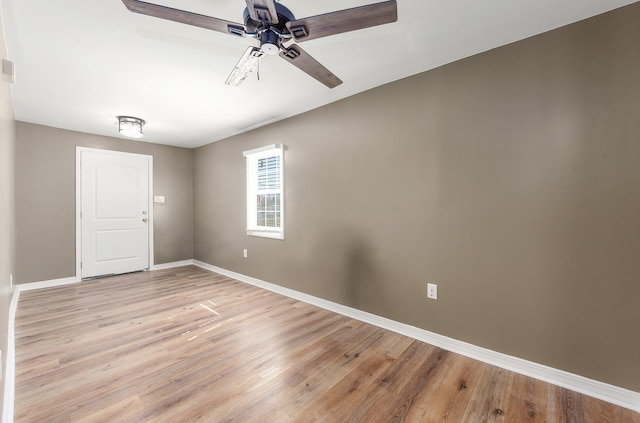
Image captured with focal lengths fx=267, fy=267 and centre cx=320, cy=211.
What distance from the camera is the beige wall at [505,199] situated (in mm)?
1574

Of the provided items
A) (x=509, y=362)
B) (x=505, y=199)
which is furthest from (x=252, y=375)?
(x=505, y=199)

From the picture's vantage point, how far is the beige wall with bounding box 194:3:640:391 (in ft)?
5.16

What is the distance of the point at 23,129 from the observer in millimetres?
3617

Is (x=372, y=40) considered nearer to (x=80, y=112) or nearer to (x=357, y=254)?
(x=357, y=254)

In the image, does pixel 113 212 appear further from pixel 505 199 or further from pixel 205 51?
pixel 505 199

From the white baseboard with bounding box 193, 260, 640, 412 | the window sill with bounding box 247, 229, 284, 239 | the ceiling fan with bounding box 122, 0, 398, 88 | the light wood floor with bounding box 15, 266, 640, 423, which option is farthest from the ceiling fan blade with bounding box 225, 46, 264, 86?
the white baseboard with bounding box 193, 260, 640, 412

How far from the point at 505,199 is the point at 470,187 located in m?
0.25

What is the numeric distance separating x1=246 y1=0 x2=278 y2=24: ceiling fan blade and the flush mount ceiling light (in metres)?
3.01

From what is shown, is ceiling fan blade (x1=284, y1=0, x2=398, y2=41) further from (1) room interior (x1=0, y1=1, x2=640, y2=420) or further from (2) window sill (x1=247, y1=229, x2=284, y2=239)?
(2) window sill (x1=247, y1=229, x2=284, y2=239)

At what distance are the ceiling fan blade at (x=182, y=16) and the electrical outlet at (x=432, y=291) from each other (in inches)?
87.3

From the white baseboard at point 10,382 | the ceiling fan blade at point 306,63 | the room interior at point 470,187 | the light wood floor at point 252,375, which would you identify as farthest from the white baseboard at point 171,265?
the ceiling fan blade at point 306,63

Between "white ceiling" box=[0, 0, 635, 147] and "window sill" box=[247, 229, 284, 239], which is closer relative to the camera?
"white ceiling" box=[0, 0, 635, 147]

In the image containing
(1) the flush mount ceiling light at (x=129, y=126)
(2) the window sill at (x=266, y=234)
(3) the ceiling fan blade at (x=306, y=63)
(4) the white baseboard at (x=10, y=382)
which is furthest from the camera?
(2) the window sill at (x=266, y=234)

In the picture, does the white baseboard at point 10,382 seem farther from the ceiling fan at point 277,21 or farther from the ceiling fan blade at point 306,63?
the ceiling fan blade at point 306,63
